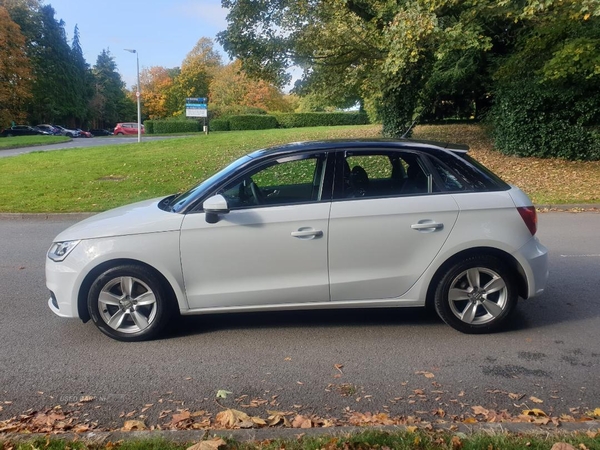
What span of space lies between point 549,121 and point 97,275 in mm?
17176

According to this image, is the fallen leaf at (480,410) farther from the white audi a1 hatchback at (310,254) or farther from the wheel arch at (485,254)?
the wheel arch at (485,254)

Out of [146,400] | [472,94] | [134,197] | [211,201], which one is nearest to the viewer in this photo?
[146,400]

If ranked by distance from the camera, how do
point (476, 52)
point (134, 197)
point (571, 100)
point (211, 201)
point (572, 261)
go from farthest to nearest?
1. point (476, 52)
2. point (571, 100)
3. point (134, 197)
4. point (572, 261)
5. point (211, 201)

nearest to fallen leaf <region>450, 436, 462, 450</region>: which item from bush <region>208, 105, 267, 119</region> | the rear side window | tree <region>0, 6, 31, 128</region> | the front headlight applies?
the rear side window

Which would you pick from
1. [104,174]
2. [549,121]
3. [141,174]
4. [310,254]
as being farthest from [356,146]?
[549,121]

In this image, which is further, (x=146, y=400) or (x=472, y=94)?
(x=472, y=94)

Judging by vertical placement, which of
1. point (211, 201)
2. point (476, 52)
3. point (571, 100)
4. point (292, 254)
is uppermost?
point (476, 52)

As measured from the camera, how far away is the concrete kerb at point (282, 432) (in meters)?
3.29

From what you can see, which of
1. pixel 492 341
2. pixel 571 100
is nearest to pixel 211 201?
pixel 492 341

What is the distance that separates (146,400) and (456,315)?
271cm

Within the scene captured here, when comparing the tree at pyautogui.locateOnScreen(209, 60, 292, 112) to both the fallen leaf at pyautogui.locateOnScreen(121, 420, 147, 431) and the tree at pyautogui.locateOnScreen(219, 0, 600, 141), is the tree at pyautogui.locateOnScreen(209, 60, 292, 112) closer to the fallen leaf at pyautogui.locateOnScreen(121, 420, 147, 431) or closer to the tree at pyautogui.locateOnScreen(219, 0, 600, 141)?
the tree at pyautogui.locateOnScreen(219, 0, 600, 141)

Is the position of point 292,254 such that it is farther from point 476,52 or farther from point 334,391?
point 476,52

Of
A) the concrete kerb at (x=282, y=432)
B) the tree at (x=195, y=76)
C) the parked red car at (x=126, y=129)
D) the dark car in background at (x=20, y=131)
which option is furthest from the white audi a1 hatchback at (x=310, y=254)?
the tree at (x=195, y=76)

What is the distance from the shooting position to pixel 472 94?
92.7ft
